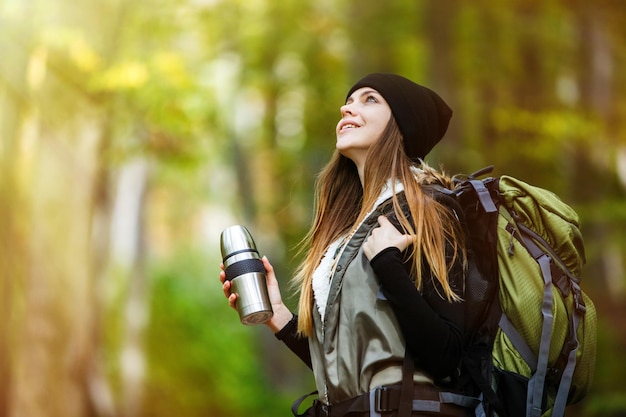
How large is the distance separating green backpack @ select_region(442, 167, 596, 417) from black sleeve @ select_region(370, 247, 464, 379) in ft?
0.38

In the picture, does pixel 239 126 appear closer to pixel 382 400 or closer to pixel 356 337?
pixel 356 337

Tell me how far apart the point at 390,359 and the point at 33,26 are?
9.39 metres

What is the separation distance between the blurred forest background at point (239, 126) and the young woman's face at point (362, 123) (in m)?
6.22

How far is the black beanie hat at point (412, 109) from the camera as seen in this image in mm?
3039

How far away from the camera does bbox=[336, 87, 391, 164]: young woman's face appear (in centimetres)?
304

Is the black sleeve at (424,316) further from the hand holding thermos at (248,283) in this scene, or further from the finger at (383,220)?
the hand holding thermos at (248,283)

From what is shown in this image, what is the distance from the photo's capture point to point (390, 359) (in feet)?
8.88

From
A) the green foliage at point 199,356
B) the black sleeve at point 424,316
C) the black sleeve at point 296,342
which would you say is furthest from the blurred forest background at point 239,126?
the black sleeve at point 424,316

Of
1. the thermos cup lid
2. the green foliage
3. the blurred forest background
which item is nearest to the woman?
the thermos cup lid

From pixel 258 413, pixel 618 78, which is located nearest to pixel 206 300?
pixel 258 413

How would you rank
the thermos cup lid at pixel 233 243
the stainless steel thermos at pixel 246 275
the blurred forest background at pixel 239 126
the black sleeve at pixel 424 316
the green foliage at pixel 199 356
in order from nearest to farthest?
1. the black sleeve at pixel 424 316
2. the stainless steel thermos at pixel 246 275
3. the thermos cup lid at pixel 233 243
4. the blurred forest background at pixel 239 126
5. the green foliage at pixel 199 356

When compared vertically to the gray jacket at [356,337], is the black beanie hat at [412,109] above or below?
above

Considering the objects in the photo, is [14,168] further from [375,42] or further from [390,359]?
[390,359]

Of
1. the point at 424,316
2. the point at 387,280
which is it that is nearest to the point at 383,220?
the point at 387,280
